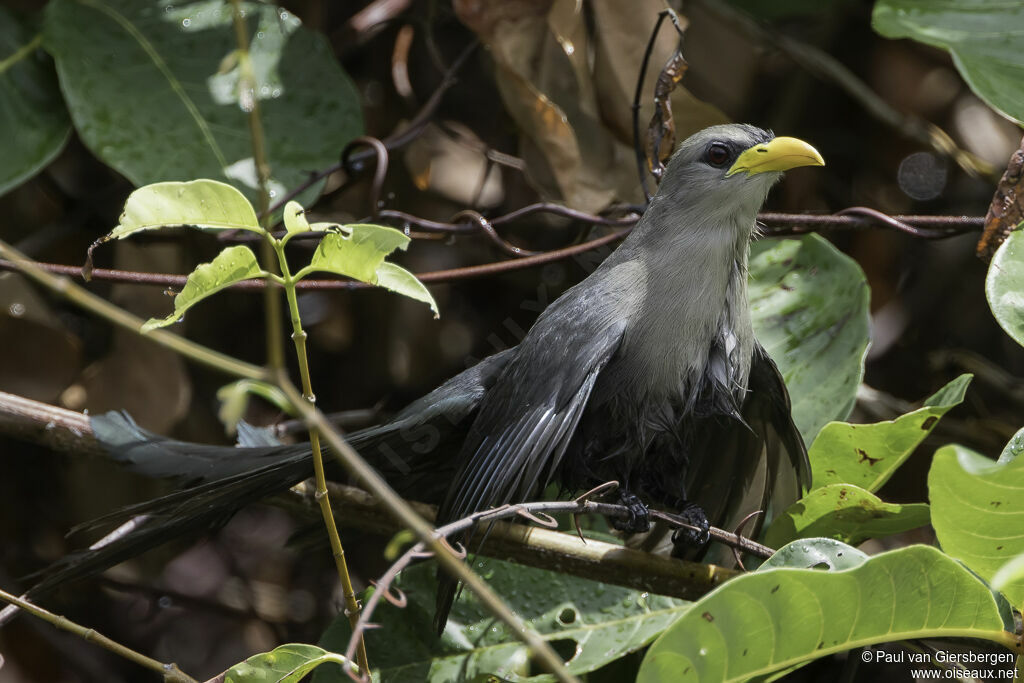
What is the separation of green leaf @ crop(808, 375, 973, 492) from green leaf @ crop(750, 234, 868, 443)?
214 mm

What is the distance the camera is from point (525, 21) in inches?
104

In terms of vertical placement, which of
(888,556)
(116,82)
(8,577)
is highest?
(116,82)

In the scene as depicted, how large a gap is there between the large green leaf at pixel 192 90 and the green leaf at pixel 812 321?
1.15 meters

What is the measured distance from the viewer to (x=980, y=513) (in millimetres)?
1399

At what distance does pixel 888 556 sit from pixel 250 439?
1460 mm

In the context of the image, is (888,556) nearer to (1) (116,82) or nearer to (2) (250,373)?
(2) (250,373)

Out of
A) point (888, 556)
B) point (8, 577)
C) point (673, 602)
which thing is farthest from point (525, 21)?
point (8, 577)

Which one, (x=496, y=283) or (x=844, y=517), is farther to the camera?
(x=496, y=283)

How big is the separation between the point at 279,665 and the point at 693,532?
0.99 meters

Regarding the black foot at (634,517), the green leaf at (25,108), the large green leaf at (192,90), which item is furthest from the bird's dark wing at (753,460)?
the green leaf at (25,108)

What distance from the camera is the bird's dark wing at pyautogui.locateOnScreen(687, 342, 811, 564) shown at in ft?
7.31

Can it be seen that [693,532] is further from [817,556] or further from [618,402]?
[817,556]

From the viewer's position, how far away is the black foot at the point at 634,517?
208cm

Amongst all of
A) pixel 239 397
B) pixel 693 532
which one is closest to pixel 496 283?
pixel 693 532
